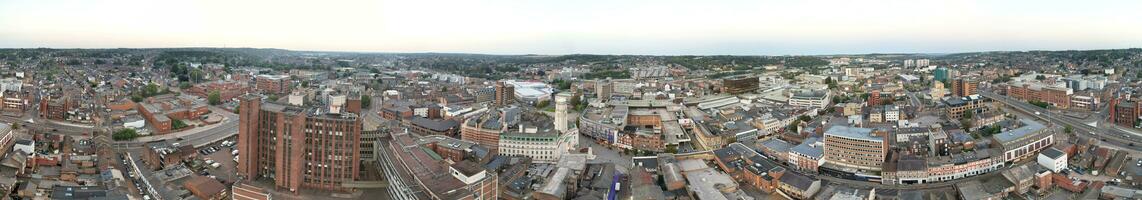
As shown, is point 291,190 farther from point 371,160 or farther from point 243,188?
point 371,160

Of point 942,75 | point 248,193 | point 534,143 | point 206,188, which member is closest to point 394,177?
point 248,193

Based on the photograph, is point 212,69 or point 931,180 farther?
point 212,69

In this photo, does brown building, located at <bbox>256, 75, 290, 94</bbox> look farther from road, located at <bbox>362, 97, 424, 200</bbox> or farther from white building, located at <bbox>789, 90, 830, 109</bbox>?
white building, located at <bbox>789, 90, 830, 109</bbox>

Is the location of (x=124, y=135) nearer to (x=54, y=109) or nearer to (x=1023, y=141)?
(x=54, y=109)

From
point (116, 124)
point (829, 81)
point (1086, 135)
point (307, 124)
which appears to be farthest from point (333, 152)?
point (829, 81)

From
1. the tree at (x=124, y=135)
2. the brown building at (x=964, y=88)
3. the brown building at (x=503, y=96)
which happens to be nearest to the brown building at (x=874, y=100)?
the brown building at (x=964, y=88)

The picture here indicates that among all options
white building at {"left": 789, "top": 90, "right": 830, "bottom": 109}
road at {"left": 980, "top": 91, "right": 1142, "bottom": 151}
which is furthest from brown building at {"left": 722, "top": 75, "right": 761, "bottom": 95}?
road at {"left": 980, "top": 91, "right": 1142, "bottom": 151}

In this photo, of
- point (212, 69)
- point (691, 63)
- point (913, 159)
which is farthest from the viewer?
point (691, 63)
